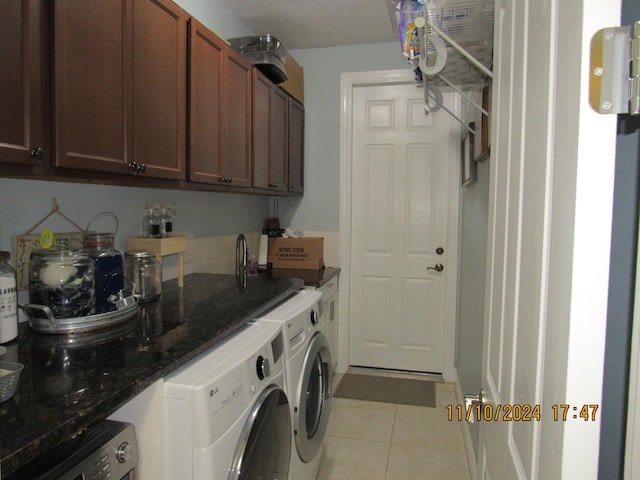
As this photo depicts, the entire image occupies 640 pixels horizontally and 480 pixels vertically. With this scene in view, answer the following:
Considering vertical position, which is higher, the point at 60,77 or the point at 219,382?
the point at 60,77

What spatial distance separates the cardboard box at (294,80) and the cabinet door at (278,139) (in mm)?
95

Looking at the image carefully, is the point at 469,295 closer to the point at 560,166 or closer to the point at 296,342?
the point at 296,342

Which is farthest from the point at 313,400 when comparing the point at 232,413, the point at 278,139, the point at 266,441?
the point at 278,139

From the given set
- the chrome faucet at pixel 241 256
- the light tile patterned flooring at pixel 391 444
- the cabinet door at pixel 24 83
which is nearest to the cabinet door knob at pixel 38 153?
the cabinet door at pixel 24 83

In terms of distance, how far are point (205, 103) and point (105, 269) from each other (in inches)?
34.9

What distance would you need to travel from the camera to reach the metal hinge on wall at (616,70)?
1.41ft

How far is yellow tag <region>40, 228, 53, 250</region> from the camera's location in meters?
1.39

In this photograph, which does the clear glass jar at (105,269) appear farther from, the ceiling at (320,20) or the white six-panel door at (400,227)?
the white six-panel door at (400,227)

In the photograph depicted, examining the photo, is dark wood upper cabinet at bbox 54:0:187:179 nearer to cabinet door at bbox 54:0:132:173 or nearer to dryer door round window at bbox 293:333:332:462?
cabinet door at bbox 54:0:132:173

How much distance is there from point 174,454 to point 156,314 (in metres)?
0.68

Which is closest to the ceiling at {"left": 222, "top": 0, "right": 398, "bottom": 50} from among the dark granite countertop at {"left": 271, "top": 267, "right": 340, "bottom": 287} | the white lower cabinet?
the dark granite countertop at {"left": 271, "top": 267, "right": 340, "bottom": 287}

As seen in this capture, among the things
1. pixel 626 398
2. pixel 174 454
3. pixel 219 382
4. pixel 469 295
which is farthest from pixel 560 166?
pixel 469 295

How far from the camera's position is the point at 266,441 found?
4.12ft

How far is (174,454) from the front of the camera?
98 cm
